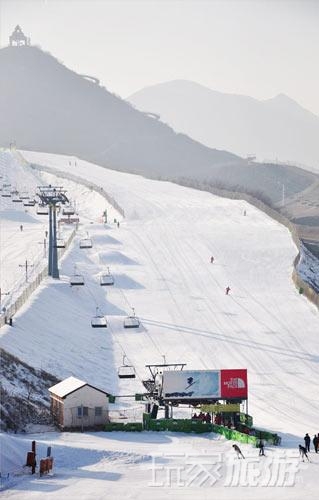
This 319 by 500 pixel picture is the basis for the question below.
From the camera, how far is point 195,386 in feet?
154

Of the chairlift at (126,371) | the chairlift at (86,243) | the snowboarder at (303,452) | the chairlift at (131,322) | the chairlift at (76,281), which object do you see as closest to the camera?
the snowboarder at (303,452)

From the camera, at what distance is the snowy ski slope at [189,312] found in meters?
57.6

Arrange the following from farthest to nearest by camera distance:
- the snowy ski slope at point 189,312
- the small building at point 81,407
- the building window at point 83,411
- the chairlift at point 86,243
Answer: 1. the chairlift at point 86,243
2. the snowy ski slope at point 189,312
3. the building window at point 83,411
4. the small building at point 81,407

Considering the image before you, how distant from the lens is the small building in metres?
44.5

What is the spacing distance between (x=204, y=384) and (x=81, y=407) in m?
4.95

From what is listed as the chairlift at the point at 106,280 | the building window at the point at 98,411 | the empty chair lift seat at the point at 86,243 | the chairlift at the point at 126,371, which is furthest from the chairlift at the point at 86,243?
the building window at the point at 98,411

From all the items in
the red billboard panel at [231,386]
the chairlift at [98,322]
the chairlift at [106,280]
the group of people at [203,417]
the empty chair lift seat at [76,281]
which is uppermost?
the chairlift at [106,280]

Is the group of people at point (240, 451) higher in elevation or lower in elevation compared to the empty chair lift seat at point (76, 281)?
lower

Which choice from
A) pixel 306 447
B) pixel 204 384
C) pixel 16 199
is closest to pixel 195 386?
pixel 204 384

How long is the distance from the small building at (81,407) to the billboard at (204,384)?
296 cm

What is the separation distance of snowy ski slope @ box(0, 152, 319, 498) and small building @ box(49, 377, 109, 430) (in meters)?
2.19

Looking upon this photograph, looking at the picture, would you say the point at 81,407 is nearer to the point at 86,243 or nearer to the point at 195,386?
the point at 195,386

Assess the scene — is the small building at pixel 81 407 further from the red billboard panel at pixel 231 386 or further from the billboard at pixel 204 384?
the red billboard panel at pixel 231 386

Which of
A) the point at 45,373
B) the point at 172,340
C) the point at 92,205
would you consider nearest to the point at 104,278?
the point at 172,340
